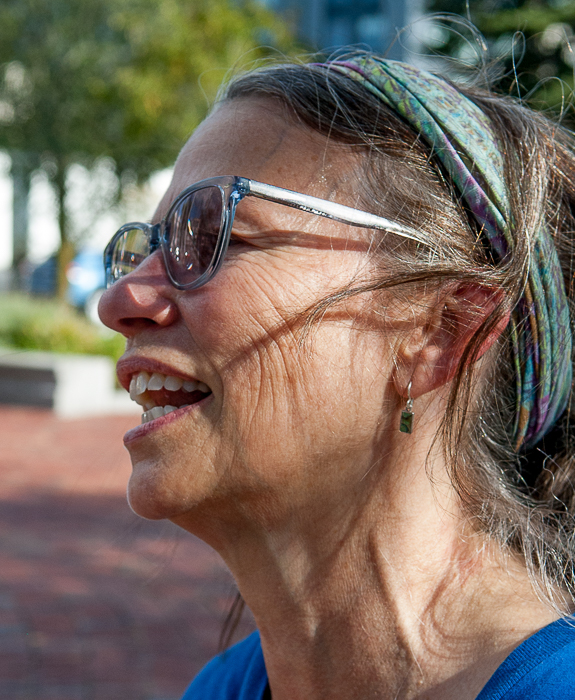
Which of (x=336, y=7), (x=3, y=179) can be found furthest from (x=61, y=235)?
(x=336, y=7)

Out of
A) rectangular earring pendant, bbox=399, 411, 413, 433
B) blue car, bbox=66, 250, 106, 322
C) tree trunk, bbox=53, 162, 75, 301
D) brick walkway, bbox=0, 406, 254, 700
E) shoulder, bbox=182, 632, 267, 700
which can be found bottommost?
blue car, bbox=66, 250, 106, 322

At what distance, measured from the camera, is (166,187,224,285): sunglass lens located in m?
1.59

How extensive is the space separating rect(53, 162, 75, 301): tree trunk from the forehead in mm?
14380

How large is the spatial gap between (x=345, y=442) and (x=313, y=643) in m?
0.43

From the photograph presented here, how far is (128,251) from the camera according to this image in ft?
6.51

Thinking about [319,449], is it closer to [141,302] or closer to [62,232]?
[141,302]

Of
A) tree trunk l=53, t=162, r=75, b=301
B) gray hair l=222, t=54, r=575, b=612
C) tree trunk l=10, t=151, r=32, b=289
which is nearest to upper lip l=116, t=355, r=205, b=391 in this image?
gray hair l=222, t=54, r=575, b=612

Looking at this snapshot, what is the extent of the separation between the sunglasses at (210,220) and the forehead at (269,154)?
1.9 inches

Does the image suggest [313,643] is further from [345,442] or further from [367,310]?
[367,310]

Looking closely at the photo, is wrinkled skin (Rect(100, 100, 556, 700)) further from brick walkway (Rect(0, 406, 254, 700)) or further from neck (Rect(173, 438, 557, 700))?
brick walkway (Rect(0, 406, 254, 700))

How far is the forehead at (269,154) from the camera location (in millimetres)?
1605

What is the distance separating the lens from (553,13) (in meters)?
16.9

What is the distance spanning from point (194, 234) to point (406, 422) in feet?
1.98

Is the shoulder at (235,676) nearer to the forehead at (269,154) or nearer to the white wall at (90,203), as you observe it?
the forehead at (269,154)
